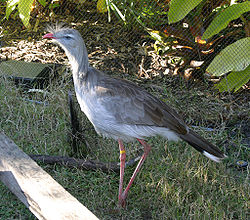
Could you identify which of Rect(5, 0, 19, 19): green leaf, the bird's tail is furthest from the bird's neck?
Rect(5, 0, 19, 19): green leaf

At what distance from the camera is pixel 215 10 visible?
457 cm

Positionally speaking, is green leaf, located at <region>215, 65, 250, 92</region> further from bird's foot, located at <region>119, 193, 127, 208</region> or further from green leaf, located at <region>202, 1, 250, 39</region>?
bird's foot, located at <region>119, 193, 127, 208</region>

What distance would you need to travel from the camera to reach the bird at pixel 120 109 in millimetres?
2920

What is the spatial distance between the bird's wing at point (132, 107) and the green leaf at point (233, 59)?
114 centimetres

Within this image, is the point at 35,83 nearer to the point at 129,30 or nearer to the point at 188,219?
the point at 129,30

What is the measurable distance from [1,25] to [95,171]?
3507mm

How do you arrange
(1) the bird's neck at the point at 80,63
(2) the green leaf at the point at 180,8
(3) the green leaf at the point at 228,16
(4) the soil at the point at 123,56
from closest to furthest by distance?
(1) the bird's neck at the point at 80,63 < (3) the green leaf at the point at 228,16 < (2) the green leaf at the point at 180,8 < (4) the soil at the point at 123,56

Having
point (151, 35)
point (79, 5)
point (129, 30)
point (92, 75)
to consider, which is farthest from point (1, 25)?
point (92, 75)

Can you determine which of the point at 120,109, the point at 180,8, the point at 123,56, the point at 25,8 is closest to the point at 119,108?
the point at 120,109

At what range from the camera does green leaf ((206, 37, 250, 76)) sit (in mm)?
3893

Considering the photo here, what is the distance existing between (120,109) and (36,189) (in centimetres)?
98

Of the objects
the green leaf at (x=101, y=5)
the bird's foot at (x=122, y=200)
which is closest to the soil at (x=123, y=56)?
the green leaf at (x=101, y=5)

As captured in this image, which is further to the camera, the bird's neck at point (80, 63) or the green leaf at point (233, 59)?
the green leaf at point (233, 59)

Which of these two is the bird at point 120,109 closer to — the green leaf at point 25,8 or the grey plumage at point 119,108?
the grey plumage at point 119,108
